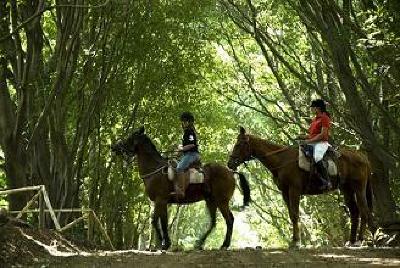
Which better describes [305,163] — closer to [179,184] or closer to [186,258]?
[179,184]

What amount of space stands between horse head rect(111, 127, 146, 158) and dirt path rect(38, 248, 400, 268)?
13.6ft

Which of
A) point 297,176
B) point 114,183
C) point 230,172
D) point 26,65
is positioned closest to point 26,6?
point 26,65

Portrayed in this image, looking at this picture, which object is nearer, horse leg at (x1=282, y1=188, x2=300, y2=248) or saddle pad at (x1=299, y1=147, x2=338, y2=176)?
horse leg at (x1=282, y1=188, x2=300, y2=248)

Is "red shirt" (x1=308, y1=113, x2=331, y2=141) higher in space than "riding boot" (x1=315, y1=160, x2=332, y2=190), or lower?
higher

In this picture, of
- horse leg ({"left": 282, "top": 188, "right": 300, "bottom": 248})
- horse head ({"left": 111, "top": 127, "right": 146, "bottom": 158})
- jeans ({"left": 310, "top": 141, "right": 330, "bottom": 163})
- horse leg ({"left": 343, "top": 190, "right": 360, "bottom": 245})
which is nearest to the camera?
horse leg ({"left": 282, "top": 188, "right": 300, "bottom": 248})

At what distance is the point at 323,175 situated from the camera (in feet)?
49.4

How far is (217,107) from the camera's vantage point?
32875 millimetres

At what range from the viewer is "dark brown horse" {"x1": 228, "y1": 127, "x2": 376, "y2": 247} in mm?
15008

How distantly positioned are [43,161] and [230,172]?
19.0 ft

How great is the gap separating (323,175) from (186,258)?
505 centimetres

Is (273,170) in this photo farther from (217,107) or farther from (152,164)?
(217,107)

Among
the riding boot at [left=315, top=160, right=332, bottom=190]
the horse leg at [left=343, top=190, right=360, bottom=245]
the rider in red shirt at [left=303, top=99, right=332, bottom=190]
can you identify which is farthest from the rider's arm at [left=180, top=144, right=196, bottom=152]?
the horse leg at [left=343, top=190, right=360, bottom=245]

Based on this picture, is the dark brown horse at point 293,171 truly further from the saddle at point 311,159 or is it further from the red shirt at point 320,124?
the red shirt at point 320,124

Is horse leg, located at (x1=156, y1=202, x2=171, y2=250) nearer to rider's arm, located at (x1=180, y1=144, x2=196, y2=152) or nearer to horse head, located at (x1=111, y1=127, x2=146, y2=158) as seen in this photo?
rider's arm, located at (x1=180, y1=144, x2=196, y2=152)
